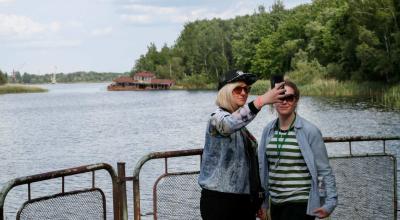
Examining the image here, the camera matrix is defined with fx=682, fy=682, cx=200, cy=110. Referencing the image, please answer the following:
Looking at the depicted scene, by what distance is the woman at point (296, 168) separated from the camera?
516 cm

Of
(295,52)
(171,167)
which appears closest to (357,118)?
(171,167)

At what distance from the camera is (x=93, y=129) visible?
53250mm

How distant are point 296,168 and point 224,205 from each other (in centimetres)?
62

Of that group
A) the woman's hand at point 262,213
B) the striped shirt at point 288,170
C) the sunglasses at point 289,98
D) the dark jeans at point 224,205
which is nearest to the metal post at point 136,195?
the dark jeans at point 224,205

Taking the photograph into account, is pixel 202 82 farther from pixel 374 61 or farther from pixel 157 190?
pixel 157 190

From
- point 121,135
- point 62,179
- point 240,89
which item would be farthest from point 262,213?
point 121,135

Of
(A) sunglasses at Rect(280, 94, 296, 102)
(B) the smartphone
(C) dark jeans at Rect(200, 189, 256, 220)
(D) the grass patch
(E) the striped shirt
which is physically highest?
(B) the smartphone

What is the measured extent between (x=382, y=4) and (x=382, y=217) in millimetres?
72197

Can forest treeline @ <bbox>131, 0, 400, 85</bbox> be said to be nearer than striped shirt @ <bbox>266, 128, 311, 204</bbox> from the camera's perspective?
No

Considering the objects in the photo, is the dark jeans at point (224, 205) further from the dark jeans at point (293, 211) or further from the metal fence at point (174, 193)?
the metal fence at point (174, 193)

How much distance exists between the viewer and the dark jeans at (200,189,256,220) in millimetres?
5086

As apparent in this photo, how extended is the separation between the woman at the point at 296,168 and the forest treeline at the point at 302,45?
6802 cm

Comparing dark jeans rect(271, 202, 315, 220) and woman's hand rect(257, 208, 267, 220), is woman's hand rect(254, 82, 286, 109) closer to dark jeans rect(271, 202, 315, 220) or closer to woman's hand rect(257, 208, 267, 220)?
dark jeans rect(271, 202, 315, 220)

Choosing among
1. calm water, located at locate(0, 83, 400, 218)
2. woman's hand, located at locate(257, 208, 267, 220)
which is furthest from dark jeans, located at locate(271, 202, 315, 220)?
calm water, located at locate(0, 83, 400, 218)
